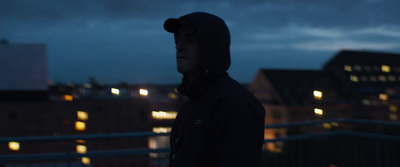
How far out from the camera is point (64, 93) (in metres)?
68.2

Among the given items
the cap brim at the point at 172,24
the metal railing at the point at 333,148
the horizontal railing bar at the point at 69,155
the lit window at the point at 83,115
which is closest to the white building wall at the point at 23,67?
the lit window at the point at 83,115

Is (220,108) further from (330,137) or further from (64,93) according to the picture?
(64,93)

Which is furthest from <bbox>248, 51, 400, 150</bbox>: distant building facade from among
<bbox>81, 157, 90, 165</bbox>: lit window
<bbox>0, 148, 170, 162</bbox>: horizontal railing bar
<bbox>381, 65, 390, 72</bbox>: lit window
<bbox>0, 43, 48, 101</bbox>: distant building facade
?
<bbox>0, 43, 48, 101</bbox>: distant building facade

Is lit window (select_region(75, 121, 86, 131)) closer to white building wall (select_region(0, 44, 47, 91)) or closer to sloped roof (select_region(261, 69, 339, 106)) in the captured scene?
white building wall (select_region(0, 44, 47, 91))

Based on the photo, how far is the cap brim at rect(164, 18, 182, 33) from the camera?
1659 millimetres

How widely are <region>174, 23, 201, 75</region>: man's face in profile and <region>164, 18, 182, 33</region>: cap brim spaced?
51mm

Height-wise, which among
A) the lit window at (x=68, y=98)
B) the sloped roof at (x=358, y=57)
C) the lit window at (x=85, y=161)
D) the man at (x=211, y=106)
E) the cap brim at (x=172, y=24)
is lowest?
the lit window at (x=85, y=161)

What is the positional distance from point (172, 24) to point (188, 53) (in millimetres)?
197

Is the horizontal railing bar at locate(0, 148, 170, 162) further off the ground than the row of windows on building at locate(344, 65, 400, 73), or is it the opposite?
the row of windows on building at locate(344, 65, 400, 73)

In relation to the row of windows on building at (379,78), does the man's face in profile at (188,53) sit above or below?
below

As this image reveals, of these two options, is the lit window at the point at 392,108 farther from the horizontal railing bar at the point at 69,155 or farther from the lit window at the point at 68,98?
the lit window at the point at 68,98

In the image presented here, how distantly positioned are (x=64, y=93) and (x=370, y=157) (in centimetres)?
6951

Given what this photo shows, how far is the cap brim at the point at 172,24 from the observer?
166 centimetres

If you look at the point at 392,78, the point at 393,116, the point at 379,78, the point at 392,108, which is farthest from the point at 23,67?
the point at 393,116
